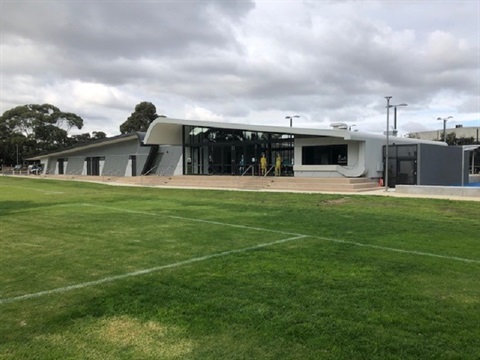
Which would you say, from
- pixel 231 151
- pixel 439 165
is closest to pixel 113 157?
pixel 231 151

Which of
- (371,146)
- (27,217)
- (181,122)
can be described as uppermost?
(181,122)

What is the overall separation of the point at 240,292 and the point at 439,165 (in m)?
27.5

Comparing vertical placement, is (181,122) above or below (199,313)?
above

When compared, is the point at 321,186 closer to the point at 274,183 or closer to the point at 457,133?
the point at 274,183

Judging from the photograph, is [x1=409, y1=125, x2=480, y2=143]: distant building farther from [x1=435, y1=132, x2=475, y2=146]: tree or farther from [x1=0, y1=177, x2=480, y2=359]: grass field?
[x1=0, y1=177, x2=480, y2=359]: grass field

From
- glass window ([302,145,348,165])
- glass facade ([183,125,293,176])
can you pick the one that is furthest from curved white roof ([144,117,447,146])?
glass window ([302,145,348,165])

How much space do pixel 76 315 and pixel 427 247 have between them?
20.9ft

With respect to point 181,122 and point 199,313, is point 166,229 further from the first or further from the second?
point 181,122

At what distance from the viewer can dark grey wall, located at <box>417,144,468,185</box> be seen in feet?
88.5

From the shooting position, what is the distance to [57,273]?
6.14 meters

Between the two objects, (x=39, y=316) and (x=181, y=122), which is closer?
(x=39, y=316)

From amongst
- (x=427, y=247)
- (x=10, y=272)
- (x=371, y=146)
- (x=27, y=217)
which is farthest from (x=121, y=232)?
A: (x=371, y=146)

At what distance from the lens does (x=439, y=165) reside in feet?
95.2

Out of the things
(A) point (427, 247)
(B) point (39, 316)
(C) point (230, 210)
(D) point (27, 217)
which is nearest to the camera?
(B) point (39, 316)
